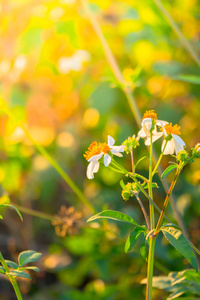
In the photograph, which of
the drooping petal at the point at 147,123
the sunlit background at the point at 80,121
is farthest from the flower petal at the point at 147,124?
the sunlit background at the point at 80,121

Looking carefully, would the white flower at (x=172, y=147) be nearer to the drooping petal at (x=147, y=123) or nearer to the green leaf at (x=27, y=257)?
the drooping petal at (x=147, y=123)

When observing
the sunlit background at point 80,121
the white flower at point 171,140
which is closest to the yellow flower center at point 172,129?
the white flower at point 171,140

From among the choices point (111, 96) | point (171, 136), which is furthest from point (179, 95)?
point (171, 136)

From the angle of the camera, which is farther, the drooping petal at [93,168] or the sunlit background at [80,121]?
the sunlit background at [80,121]

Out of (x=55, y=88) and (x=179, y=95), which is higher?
(x=55, y=88)

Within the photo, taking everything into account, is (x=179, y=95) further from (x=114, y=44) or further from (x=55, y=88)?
(x=55, y=88)

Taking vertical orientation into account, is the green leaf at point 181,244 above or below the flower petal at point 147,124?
below

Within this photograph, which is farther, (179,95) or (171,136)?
(179,95)
